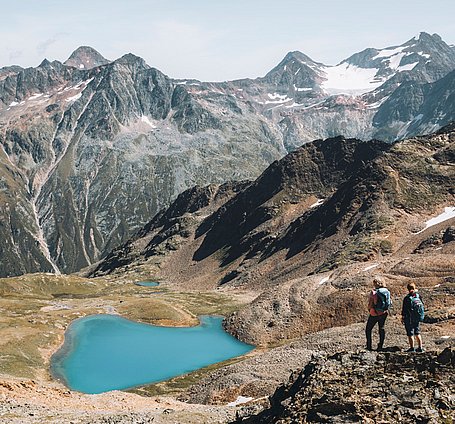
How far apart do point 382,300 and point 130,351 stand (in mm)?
100149

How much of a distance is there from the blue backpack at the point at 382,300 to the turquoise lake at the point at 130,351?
72631 mm

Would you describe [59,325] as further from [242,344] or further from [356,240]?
[356,240]

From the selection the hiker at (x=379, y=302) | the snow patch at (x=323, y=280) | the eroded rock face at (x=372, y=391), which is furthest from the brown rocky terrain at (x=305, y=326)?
the hiker at (x=379, y=302)

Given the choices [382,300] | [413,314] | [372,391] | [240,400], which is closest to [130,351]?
[240,400]

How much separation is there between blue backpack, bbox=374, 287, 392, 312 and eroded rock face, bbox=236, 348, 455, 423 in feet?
12.2

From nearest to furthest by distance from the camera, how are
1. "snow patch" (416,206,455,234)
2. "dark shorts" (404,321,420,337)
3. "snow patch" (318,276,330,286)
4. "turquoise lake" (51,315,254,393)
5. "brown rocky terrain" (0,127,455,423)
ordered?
"brown rocky terrain" (0,127,455,423)
"dark shorts" (404,321,420,337)
"turquoise lake" (51,315,254,393)
"snow patch" (318,276,330,286)
"snow patch" (416,206,455,234)

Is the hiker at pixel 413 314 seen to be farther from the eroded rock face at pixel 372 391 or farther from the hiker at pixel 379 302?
the eroded rock face at pixel 372 391

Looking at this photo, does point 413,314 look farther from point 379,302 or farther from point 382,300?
point 379,302

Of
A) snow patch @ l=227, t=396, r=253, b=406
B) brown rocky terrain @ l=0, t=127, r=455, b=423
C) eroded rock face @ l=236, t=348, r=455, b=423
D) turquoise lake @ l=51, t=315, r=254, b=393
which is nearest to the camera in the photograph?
eroded rock face @ l=236, t=348, r=455, b=423

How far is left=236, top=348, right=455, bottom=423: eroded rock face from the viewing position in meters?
27.0

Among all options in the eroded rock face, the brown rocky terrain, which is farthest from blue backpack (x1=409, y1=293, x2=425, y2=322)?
the eroded rock face

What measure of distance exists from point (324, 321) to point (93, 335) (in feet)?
197

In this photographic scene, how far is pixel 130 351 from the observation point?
411 ft

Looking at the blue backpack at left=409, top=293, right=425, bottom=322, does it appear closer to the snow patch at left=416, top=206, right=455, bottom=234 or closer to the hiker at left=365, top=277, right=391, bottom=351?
the hiker at left=365, top=277, right=391, bottom=351
